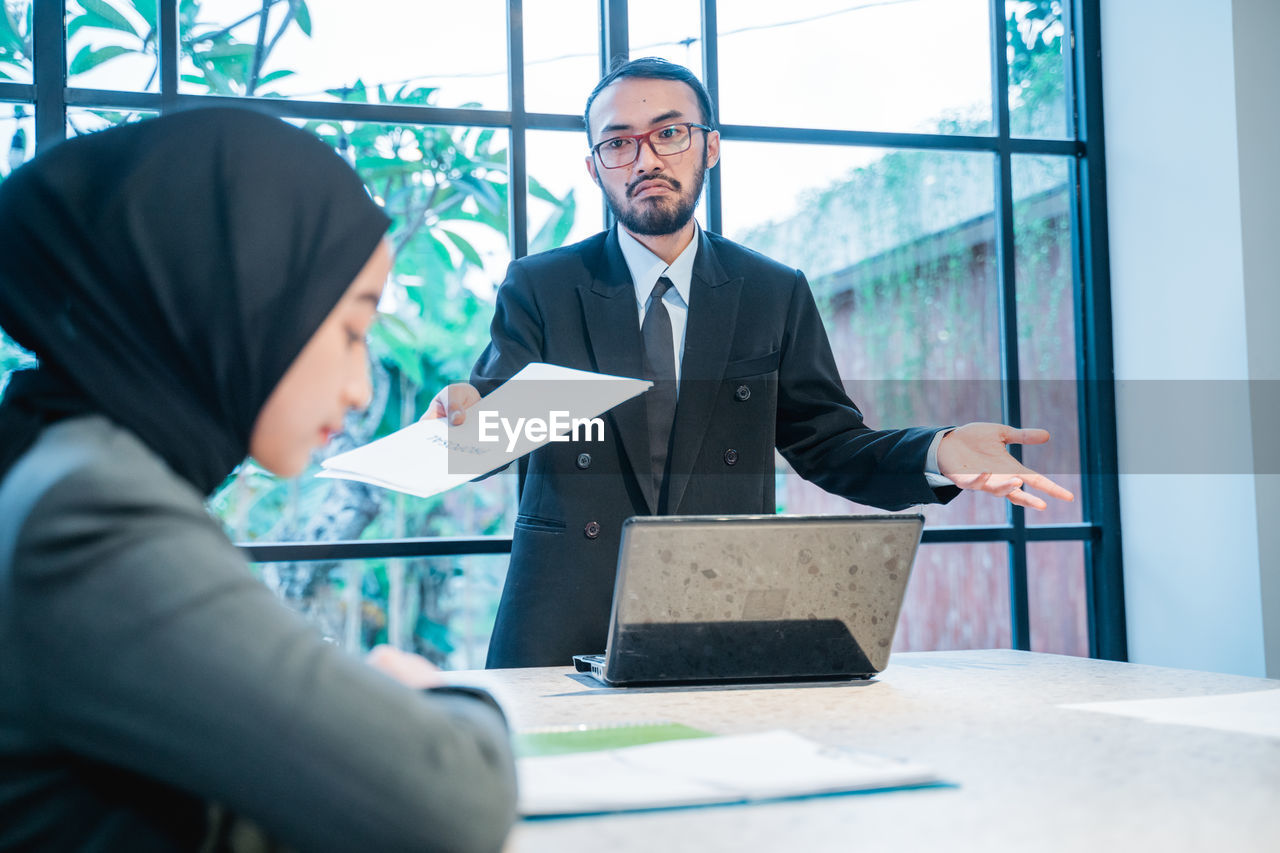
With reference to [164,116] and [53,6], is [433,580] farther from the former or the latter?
[164,116]

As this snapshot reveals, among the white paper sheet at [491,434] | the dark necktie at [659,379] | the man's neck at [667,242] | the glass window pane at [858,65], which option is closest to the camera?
the white paper sheet at [491,434]

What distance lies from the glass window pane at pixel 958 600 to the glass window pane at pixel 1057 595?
0.11 metres

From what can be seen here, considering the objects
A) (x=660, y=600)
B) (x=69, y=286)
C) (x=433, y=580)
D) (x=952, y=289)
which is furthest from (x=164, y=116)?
(x=952, y=289)

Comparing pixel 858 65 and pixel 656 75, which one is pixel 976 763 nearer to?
pixel 656 75

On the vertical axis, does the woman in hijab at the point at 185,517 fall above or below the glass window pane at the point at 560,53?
below

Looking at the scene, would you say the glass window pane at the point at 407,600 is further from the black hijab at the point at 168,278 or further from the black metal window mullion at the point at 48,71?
the black hijab at the point at 168,278

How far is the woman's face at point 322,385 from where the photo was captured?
0.74 m

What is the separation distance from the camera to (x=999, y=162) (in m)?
3.59

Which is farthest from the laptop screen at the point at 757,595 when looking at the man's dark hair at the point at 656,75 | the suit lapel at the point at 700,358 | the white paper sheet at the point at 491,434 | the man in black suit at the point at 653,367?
the man's dark hair at the point at 656,75

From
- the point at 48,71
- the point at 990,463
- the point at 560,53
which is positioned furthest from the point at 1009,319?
the point at 48,71

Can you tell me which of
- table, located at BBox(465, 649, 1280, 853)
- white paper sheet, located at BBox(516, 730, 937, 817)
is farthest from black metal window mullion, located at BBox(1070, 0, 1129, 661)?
white paper sheet, located at BBox(516, 730, 937, 817)

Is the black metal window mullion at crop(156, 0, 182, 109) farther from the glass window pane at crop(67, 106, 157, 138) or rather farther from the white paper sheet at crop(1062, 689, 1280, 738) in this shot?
the white paper sheet at crop(1062, 689, 1280, 738)

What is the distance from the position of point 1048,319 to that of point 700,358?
1998 millimetres

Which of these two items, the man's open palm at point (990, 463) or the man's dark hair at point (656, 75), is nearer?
the man's open palm at point (990, 463)
